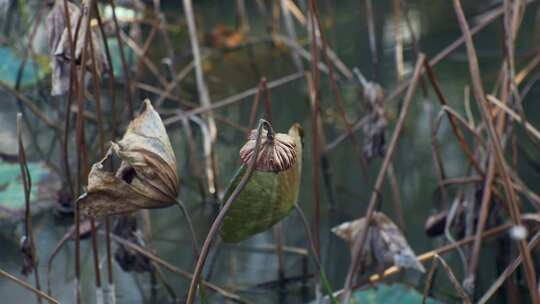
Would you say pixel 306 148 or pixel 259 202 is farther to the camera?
pixel 306 148

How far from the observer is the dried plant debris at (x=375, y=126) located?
3.37 ft

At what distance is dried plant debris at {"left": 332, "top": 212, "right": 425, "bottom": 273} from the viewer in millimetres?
803

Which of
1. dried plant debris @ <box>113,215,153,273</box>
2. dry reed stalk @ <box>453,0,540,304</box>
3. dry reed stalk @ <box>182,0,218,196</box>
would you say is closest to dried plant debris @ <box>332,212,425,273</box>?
dry reed stalk @ <box>453,0,540,304</box>

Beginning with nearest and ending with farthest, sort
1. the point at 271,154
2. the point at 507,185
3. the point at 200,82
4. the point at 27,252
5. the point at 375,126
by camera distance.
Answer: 1. the point at 271,154
2. the point at 507,185
3. the point at 27,252
4. the point at 375,126
5. the point at 200,82

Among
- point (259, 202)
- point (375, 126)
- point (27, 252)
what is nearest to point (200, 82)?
point (375, 126)

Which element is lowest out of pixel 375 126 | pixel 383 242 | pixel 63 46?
pixel 383 242

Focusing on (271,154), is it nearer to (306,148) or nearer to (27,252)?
(27,252)

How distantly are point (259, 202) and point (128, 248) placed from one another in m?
0.32

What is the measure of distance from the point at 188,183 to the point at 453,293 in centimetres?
52

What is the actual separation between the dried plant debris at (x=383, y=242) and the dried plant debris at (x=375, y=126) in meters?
0.19

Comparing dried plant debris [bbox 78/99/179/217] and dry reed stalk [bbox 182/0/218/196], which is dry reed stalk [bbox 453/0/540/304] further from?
dry reed stalk [bbox 182/0/218/196]

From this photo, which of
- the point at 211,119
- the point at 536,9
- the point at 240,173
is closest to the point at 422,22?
the point at 536,9

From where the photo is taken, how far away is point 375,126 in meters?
1.04

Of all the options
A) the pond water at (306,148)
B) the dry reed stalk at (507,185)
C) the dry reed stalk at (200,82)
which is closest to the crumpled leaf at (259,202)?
the dry reed stalk at (507,185)
